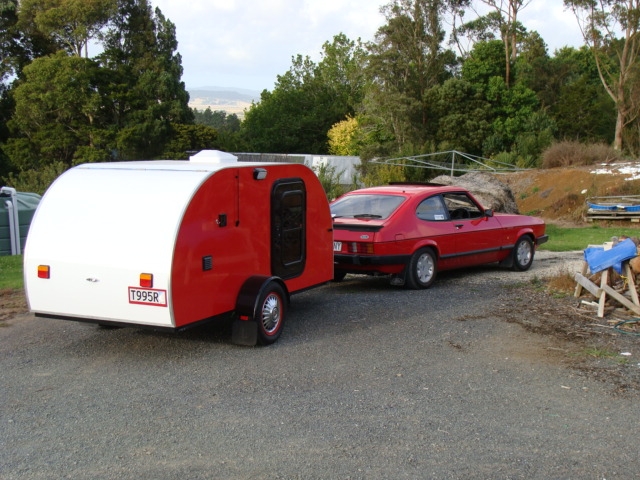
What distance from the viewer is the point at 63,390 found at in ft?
21.0

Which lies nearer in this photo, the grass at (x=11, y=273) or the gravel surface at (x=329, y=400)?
the gravel surface at (x=329, y=400)

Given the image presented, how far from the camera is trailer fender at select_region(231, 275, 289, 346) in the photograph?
25.0 feet

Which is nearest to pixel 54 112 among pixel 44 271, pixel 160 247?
pixel 44 271

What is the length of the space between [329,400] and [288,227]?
298 centimetres

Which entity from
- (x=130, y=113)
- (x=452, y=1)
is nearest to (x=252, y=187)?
(x=130, y=113)

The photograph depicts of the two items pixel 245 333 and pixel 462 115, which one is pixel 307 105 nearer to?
pixel 462 115

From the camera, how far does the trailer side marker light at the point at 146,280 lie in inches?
269

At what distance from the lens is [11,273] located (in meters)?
12.6

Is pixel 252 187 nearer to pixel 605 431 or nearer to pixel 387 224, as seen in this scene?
pixel 387 224

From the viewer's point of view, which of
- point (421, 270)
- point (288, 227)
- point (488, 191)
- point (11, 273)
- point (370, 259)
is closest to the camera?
point (288, 227)

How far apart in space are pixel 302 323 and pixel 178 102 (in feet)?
166

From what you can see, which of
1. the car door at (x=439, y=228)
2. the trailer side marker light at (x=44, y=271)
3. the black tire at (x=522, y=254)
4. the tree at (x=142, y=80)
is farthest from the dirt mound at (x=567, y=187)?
the tree at (x=142, y=80)

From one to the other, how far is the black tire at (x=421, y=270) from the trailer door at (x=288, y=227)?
7.94ft

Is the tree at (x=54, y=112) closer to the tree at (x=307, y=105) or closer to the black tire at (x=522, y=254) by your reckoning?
the tree at (x=307, y=105)
